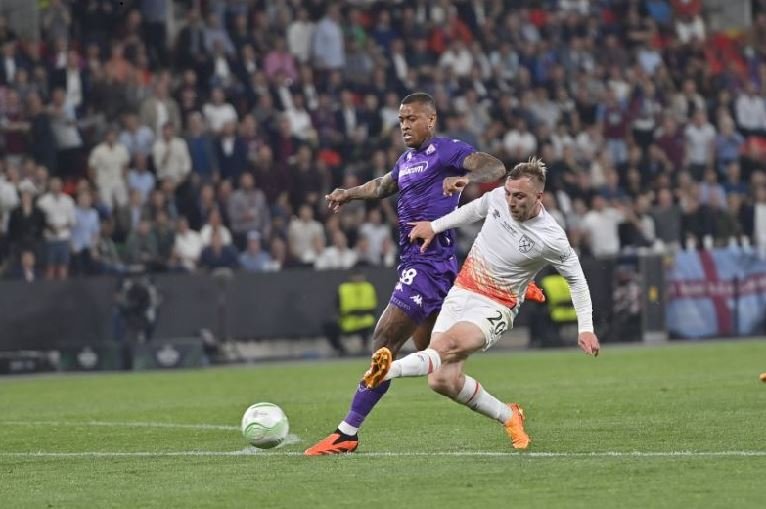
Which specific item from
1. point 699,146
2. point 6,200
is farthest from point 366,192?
point 699,146

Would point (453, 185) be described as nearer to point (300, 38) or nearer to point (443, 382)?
point (443, 382)

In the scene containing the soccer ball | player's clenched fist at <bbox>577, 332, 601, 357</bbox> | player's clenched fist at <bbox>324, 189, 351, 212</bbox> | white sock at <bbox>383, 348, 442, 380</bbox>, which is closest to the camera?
white sock at <bbox>383, 348, 442, 380</bbox>

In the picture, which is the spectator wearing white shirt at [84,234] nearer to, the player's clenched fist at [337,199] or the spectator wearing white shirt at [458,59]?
the spectator wearing white shirt at [458,59]

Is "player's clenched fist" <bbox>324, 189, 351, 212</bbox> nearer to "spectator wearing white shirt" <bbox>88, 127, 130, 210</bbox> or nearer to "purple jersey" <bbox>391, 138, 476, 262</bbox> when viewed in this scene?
"purple jersey" <bbox>391, 138, 476, 262</bbox>

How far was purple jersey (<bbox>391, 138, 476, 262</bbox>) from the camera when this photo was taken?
11383 millimetres

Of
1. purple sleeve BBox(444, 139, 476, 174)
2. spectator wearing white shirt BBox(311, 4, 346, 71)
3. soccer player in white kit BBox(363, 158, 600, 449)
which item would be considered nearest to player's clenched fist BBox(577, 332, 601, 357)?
soccer player in white kit BBox(363, 158, 600, 449)

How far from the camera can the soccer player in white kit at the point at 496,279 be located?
1054 centimetres

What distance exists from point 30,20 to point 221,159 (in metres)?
3.96

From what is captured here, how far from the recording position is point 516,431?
35.5 feet

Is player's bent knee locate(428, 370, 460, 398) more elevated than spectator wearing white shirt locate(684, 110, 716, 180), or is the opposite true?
spectator wearing white shirt locate(684, 110, 716, 180)

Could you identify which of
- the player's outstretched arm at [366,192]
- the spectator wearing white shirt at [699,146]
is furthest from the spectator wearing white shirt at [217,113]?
the player's outstretched arm at [366,192]

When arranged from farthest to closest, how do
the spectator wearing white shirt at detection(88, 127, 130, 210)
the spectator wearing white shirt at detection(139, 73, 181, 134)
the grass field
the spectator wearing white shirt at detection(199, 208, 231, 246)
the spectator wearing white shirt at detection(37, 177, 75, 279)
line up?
the spectator wearing white shirt at detection(139, 73, 181, 134) → the spectator wearing white shirt at detection(199, 208, 231, 246) → the spectator wearing white shirt at detection(88, 127, 130, 210) → the spectator wearing white shirt at detection(37, 177, 75, 279) → the grass field

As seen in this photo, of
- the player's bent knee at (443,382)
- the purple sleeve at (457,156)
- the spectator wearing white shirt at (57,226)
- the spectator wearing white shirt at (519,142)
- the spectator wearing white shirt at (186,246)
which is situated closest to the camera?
the player's bent knee at (443,382)

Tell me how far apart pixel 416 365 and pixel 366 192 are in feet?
6.64
